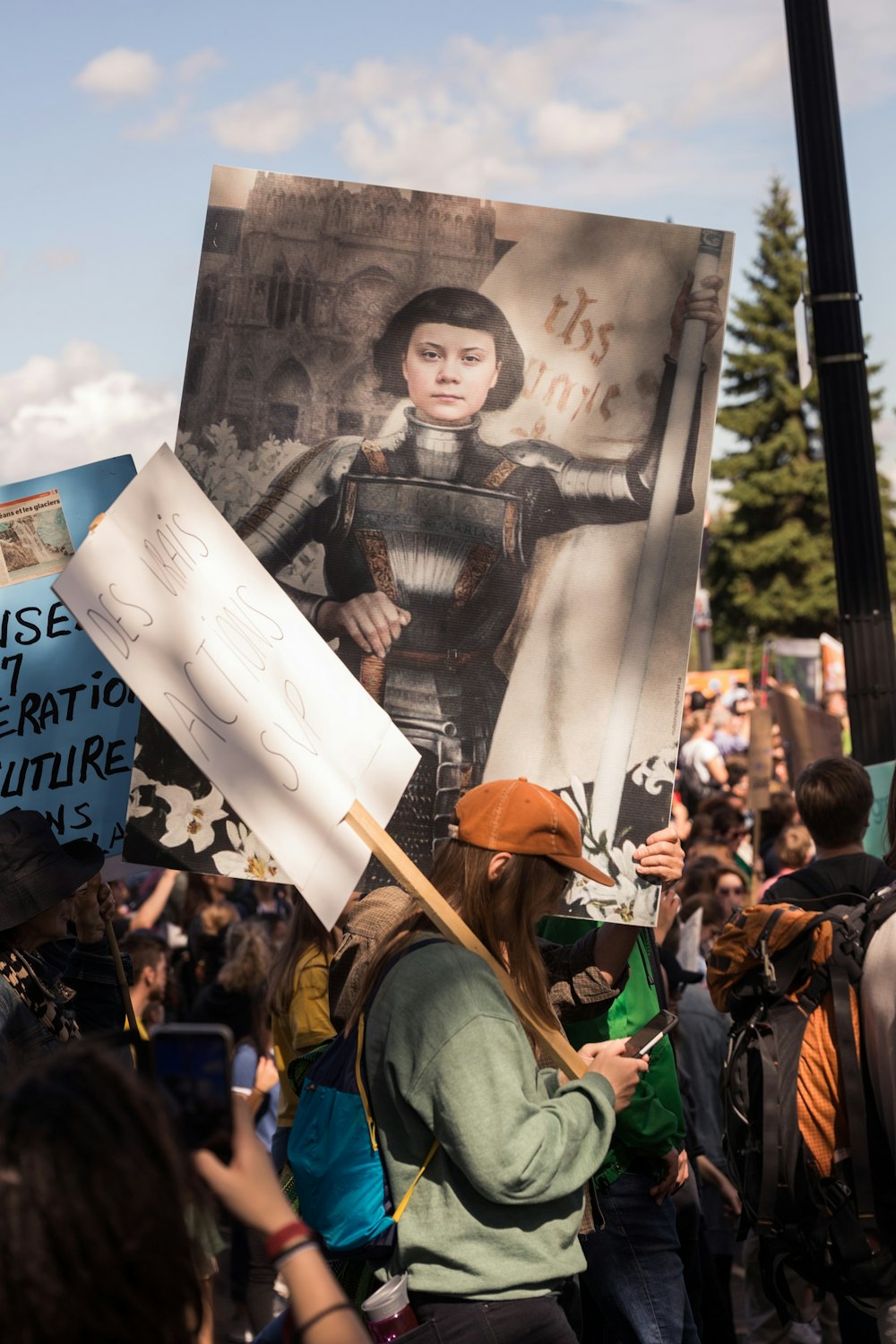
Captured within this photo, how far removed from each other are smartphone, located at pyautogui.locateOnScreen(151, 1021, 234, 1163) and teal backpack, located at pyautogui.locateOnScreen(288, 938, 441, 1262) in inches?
46.2

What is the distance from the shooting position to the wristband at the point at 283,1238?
1.57m

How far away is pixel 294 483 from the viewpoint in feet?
10.9

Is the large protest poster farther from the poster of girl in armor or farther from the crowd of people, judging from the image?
the poster of girl in armor

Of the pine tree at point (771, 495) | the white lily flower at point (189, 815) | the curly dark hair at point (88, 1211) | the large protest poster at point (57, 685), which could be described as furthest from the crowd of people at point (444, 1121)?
the pine tree at point (771, 495)

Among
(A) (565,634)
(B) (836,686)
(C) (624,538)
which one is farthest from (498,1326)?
(B) (836,686)

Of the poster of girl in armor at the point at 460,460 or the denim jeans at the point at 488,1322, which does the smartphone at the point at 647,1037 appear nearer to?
the poster of girl in armor at the point at 460,460

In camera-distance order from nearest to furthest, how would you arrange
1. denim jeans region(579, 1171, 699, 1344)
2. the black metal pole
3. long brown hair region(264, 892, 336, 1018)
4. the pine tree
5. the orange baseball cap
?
the orange baseball cap, denim jeans region(579, 1171, 699, 1344), long brown hair region(264, 892, 336, 1018), the black metal pole, the pine tree

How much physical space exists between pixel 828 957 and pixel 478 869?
101 centimetres

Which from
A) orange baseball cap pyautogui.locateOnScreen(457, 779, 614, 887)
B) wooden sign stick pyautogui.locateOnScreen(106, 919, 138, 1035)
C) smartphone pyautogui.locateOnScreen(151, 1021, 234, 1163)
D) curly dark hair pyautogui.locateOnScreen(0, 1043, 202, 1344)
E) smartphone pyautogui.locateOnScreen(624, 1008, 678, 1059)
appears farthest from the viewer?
wooden sign stick pyautogui.locateOnScreen(106, 919, 138, 1035)

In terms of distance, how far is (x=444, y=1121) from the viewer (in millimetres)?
2520

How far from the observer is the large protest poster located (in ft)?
12.1

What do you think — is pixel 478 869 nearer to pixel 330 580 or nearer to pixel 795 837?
pixel 330 580

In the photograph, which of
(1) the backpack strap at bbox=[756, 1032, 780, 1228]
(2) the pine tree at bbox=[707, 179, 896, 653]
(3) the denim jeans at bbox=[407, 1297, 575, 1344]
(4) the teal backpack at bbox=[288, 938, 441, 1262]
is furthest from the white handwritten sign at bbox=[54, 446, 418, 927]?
(2) the pine tree at bbox=[707, 179, 896, 653]

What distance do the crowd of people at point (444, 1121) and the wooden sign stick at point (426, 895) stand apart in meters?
0.04
